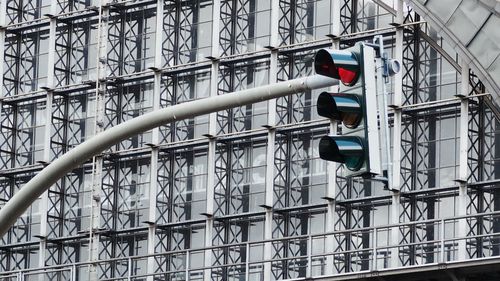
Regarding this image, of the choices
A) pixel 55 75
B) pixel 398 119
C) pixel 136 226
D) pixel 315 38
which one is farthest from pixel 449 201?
pixel 55 75

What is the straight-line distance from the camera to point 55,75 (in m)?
57.1

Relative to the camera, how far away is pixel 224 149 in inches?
2078

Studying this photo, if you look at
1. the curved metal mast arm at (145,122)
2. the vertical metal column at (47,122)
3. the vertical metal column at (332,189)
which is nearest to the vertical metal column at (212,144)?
the vertical metal column at (332,189)

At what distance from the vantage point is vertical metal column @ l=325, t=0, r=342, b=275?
49.4 m

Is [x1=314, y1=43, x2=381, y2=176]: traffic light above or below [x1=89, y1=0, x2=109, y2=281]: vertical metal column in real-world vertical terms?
below

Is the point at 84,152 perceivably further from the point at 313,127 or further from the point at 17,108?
the point at 17,108

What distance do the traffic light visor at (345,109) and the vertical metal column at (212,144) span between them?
3696 centimetres

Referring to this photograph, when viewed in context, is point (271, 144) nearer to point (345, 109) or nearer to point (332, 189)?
point (332, 189)

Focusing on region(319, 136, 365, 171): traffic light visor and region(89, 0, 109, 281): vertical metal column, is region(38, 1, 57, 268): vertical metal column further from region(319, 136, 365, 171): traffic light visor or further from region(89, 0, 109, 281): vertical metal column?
region(319, 136, 365, 171): traffic light visor

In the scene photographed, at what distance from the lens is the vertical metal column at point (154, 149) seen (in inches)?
2094

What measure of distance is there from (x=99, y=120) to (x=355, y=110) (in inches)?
1625

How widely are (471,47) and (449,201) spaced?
451 cm

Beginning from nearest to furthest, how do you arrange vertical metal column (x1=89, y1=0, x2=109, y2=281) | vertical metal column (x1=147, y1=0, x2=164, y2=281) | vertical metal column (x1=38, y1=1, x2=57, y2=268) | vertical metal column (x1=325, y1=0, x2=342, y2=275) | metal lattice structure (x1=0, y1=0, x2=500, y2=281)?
metal lattice structure (x1=0, y1=0, x2=500, y2=281)
vertical metal column (x1=325, y1=0, x2=342, y2=275)
vertical metal column (x1=147, y1=0, x2=164, y2=281)
vertical metal column (x1=89, y1=0, x2=109, y2=281)
vertical metal column (x1=38, y1=1, x2=57, y2=268)

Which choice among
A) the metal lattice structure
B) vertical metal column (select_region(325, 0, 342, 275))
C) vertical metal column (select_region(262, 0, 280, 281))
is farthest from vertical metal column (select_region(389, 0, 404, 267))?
vertical metal column (select_region(262, 0, 280, 281))
